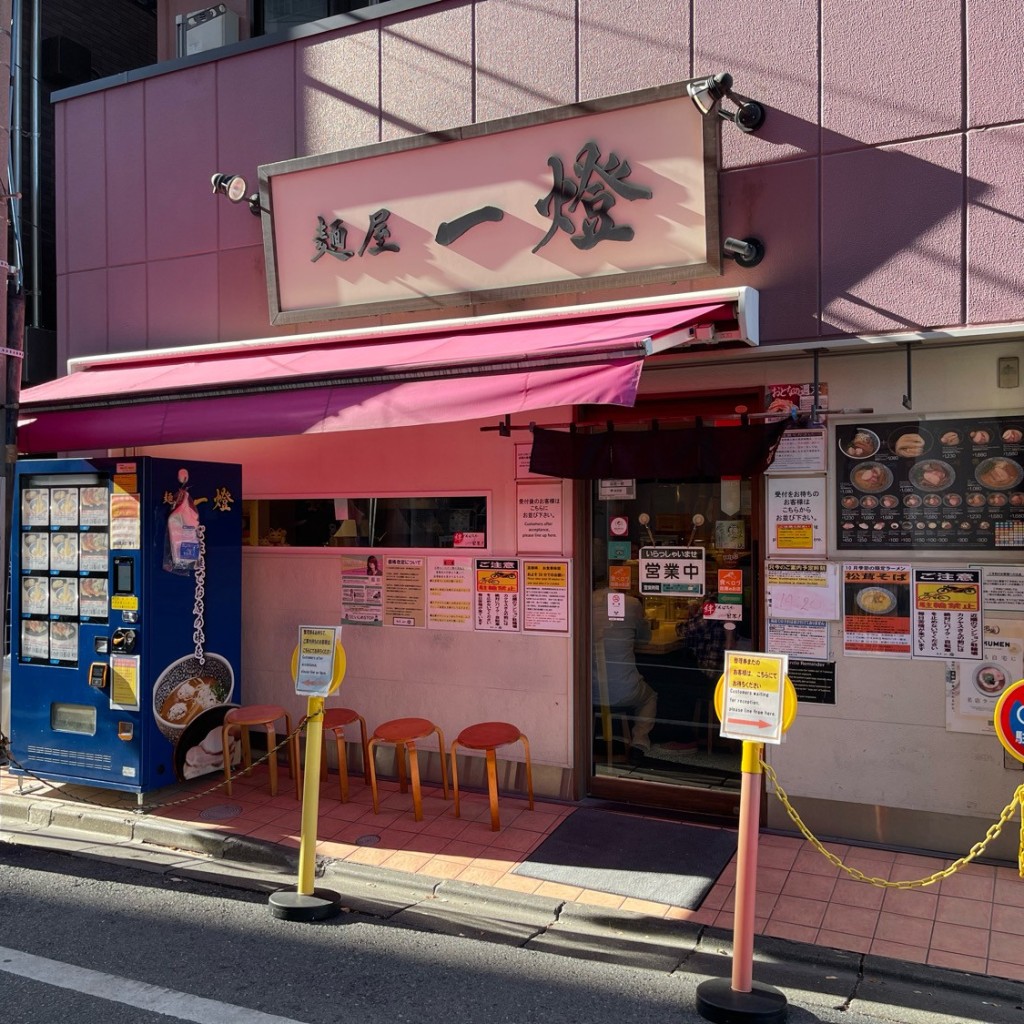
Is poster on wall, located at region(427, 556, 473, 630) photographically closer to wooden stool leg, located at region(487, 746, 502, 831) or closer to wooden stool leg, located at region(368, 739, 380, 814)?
wooden stool leg, located at region(368, 739, 380, 814)

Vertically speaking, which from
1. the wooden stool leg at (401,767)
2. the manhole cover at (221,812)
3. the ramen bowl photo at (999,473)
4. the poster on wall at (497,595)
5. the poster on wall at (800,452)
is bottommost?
the manhole cover at (221,812)

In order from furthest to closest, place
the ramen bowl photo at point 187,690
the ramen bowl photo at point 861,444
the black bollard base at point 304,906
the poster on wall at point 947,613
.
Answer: the ramen bowl photo at point 187,690 < the ramen bowl photo at point 861,444 < the poster on wall at point 947,613 < the black bollard base at point 304,906

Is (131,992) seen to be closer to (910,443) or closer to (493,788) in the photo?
(493,788)

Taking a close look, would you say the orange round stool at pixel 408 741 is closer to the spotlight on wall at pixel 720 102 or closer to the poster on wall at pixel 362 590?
the poster on wall at pixel 362 590

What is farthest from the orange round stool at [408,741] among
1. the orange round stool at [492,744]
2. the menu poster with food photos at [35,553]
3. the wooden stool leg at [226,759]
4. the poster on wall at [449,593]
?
the menu poster with food photos at [35,553]

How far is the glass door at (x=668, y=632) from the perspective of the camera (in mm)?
6613

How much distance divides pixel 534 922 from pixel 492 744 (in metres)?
1.40

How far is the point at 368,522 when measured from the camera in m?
7.79

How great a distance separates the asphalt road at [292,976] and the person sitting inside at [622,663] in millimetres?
2366

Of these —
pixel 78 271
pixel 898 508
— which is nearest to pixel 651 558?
pixel 898 508

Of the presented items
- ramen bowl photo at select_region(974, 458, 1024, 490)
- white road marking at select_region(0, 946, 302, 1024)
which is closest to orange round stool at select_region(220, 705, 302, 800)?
white road marking at select_region(0, 946, 302, 1024)

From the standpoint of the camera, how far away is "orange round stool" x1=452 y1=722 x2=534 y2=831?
6348 millimetres

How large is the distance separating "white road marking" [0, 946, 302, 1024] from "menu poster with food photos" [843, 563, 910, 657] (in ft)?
13.1

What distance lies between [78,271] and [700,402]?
244 inches
